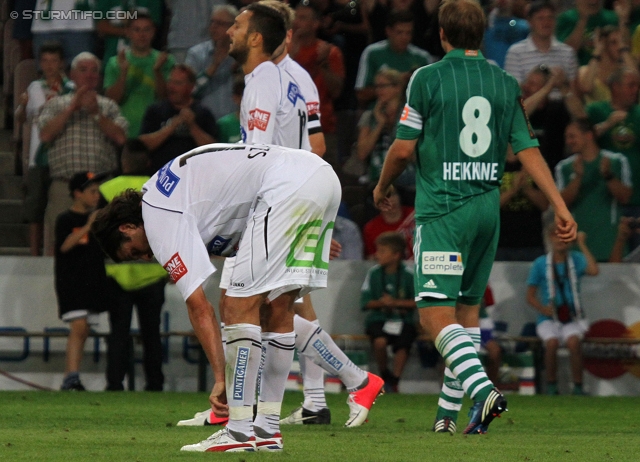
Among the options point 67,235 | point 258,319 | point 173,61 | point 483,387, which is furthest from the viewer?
point 173,61

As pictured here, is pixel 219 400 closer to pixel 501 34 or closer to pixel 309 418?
pixel 309 418

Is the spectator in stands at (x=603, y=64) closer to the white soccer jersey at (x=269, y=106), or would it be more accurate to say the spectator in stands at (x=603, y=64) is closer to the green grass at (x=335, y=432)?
the green grass at (x=335, y=432)

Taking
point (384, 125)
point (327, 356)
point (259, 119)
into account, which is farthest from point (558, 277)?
point (259, 119)

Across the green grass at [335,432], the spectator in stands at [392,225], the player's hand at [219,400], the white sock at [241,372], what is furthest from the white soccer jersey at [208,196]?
the spectator in stands at [392,225]

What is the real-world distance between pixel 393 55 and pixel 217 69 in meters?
1.87

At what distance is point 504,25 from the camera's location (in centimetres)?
1345

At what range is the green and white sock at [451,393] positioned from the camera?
7.23m

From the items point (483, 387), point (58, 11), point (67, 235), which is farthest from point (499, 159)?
point (58, 11)

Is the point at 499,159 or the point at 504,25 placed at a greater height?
the point at 504,25

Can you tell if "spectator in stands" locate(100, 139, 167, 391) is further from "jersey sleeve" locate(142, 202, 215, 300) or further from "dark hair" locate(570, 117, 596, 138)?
"jersey sleeve" locate(142, 202, 215, 300)

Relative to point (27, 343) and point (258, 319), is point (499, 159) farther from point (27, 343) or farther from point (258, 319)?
point (27, 343)

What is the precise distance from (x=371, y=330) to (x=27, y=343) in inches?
134

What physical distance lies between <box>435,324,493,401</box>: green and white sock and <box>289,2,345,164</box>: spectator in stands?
655cm

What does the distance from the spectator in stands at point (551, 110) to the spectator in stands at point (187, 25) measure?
3574mm
